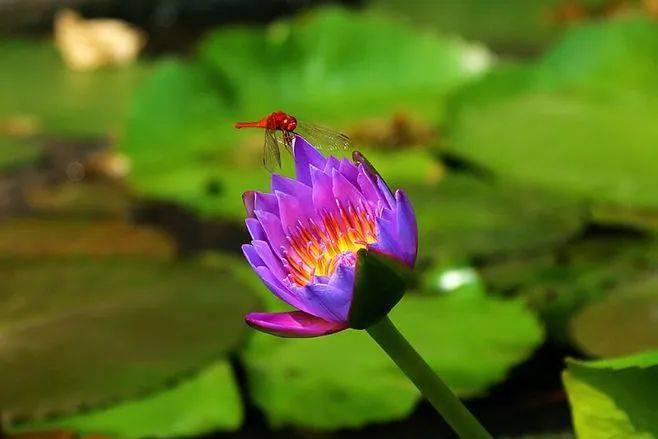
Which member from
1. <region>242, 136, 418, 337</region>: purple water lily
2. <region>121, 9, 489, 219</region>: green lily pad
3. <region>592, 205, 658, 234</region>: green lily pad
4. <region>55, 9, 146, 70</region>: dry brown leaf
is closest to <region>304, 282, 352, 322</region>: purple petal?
<region>242, 136, 418, 337</region>: purple water lily

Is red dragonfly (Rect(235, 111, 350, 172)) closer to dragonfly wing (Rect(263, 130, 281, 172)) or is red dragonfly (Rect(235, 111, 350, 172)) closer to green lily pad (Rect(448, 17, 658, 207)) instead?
dragonfly wing (Rect(263, 130, 281, 172))

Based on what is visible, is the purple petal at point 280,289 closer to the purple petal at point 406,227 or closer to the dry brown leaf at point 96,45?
the purple petal at point 406,227

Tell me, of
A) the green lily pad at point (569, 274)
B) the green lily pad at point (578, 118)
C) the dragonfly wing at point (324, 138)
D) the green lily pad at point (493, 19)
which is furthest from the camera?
the green lily pad at point (493, 19)

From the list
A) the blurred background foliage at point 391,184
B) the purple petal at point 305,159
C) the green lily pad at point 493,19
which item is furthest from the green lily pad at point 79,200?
the green lily pad at point 493,19

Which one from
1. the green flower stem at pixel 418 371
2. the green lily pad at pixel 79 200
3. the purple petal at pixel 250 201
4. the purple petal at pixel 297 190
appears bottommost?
the green lily pad at pixel 79 200

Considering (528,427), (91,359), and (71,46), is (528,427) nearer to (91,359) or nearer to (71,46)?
(91,359)

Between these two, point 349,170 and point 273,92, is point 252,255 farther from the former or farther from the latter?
Result: point 273,92
